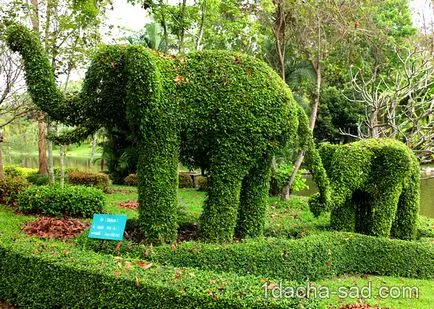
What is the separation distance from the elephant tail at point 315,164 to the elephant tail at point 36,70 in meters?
4.04

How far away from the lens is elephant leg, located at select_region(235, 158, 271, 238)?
723 centimetres

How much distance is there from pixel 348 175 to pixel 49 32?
9058 millimetres

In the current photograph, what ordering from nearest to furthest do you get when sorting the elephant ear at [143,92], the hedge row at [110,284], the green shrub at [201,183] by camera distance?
the hedge row at [110,284] → the elephant ear at [143,92] → the green shrub at [201,183]

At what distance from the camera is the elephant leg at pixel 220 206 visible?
21.8 ft

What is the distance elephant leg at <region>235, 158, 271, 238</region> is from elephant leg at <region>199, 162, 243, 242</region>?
55 cm

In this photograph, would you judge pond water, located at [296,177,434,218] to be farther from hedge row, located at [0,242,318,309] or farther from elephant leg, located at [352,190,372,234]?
hedge row, located at [0,242,318,309]

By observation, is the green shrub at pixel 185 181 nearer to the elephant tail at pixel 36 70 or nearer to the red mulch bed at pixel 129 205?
the red mulch bed at pixel 129 205

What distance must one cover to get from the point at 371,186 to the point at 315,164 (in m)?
1.34

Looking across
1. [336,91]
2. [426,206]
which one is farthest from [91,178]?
[336,91]

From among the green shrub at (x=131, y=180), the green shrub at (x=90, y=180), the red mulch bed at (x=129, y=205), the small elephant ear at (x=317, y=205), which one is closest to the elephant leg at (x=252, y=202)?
the small elephant ear at (x=317, y=205)

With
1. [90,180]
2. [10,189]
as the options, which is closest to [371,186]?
[10,189]

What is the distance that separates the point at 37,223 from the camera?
8961mm

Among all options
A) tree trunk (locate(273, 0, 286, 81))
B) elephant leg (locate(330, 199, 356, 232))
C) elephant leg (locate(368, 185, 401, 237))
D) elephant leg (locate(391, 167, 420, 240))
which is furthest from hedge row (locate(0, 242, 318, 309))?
tree trunk (locate(273, 0, 286, 81))

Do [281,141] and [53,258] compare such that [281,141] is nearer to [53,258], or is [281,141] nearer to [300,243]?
[300,243]
